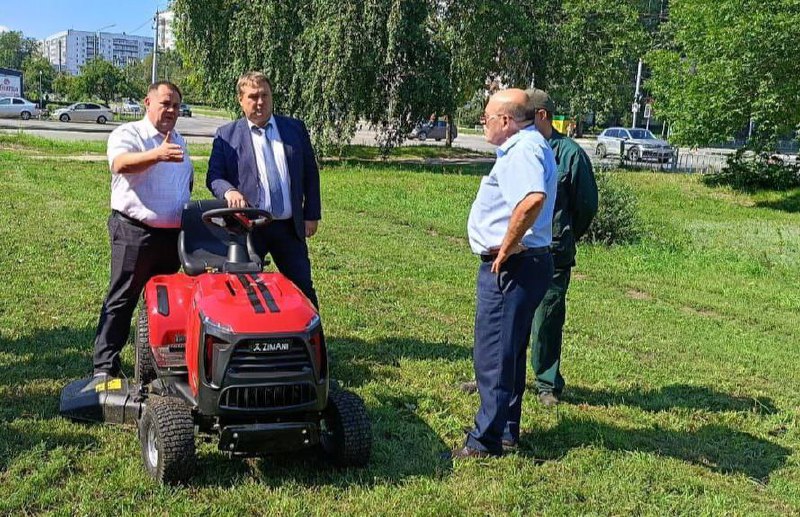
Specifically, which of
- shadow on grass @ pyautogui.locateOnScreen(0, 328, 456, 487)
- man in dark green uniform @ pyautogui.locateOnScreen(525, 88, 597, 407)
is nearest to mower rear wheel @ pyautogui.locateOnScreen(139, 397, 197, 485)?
shadow on grass @ pyautogui.locateOnScreen(0, 328, 456, 487)

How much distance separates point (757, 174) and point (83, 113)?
118ft

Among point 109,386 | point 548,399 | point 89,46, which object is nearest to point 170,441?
point 109,386

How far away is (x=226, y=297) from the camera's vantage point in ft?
11.4

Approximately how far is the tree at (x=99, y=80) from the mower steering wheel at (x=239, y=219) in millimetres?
65826

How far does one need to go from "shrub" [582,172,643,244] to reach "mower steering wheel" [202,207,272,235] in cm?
858

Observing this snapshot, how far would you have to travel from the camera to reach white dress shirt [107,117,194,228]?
14.3ft

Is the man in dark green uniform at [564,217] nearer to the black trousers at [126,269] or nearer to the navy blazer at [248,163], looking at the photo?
the navy blazer at [248,163]

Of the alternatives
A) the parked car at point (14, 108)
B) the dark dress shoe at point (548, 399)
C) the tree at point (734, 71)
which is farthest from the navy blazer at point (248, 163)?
the parked car at point (14, 108)

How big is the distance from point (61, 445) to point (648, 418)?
139 inches

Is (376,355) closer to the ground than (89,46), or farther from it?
closer to the ground

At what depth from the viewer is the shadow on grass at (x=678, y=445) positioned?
4332 mm

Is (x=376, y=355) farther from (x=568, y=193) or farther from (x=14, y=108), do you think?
(x=14, y=108)

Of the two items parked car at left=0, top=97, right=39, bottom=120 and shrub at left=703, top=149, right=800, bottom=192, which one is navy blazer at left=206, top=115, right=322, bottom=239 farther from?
parked car at left=0, top=97, right=39, bottom=120

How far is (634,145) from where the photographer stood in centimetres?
2953
